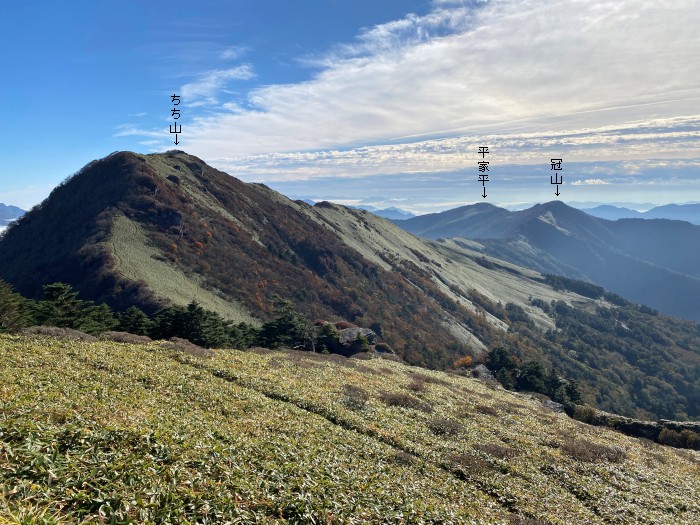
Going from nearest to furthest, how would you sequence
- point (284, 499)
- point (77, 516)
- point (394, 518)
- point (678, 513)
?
point (77, 516) → point (284, 499) → point (394, 518) → point (678, 513)

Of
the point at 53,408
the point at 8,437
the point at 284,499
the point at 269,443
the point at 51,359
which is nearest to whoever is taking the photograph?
the point at 8,437

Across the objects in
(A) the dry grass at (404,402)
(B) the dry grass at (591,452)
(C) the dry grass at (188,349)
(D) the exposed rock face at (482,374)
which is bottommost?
(D) the exposed rock face at (482,374)

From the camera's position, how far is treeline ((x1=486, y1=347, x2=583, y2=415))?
86500 mm

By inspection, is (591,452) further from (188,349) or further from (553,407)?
(188,349)

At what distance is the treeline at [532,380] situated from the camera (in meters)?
86.5

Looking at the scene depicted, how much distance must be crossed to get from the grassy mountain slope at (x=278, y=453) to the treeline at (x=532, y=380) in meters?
43.5

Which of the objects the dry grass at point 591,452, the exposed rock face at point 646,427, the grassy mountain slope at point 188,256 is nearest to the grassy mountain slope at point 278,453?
the dry grass at point 591,452

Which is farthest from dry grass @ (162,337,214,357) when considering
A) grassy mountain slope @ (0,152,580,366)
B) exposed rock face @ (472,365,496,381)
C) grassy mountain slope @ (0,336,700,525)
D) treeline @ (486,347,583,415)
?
treeline @ (486,347,583,415)

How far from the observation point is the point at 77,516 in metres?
10.0

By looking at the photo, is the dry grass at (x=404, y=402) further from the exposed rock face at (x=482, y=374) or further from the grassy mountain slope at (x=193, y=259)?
the grassy mountain slope at (x=193, y=259)

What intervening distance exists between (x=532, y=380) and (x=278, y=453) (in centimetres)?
8516

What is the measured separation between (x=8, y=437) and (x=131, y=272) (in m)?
96.1

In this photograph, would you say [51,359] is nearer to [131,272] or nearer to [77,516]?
[77,516]

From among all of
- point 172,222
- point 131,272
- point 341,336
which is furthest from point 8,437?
point 172,222
